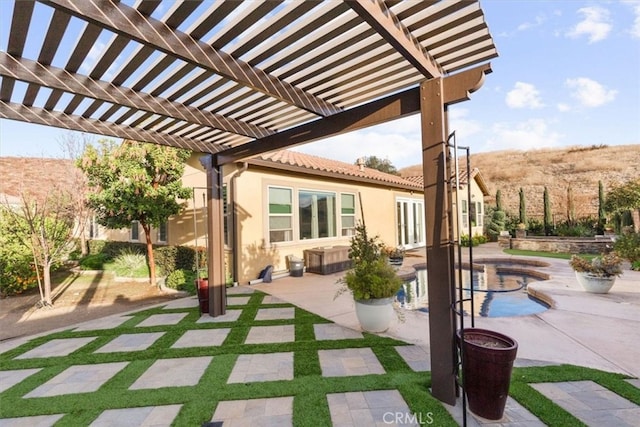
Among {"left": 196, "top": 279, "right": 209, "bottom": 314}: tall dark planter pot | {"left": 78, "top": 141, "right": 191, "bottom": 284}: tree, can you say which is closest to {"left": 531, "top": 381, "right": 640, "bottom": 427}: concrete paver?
{"left": 196, "top": 279, "right": 209, "bottom": 314}: tall dark planter pot

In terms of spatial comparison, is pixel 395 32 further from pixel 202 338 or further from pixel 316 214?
pixel 316 214

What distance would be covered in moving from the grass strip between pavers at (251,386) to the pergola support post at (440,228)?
308mm

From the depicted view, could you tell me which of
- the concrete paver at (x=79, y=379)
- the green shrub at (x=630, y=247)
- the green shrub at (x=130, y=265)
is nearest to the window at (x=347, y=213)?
the green shrub at (x=130, y=265)

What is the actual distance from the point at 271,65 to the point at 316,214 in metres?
7.44

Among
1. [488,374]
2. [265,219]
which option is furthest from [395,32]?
[265,219]

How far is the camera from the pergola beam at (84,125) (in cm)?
329

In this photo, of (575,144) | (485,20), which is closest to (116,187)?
(485,20)

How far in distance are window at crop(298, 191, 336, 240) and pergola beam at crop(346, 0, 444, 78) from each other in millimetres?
7174

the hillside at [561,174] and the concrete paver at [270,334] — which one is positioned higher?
the hillside at [561,174]

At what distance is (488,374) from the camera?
2307mm

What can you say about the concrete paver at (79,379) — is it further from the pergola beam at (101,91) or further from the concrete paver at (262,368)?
the pergola beam at (101,91)

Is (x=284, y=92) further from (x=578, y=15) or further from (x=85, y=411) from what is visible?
(x=578, y=15)

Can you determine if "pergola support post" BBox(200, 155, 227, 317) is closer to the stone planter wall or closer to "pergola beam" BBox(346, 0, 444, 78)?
"pergola beam" BBox(346, 0, 444, 78)

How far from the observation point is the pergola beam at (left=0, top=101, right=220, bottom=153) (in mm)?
3293
